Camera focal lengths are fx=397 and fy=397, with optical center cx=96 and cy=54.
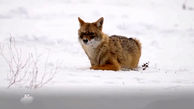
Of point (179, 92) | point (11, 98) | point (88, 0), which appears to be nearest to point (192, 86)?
point (179, 92)

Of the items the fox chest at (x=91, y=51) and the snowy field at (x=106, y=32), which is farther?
the fox chest at (x=91, y=51)

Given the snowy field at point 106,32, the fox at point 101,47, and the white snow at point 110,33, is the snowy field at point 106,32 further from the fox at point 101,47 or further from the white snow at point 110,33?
the fox at point 101,47

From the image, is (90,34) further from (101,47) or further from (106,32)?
(106,32)

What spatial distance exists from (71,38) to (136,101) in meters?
9.80

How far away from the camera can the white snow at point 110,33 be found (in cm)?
774

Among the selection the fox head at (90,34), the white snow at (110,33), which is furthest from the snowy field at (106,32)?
the fox head at (90,34)

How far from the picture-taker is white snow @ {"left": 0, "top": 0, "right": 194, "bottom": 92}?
7742 mm

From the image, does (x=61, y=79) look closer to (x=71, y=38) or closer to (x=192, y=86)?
(x=192, y=86)

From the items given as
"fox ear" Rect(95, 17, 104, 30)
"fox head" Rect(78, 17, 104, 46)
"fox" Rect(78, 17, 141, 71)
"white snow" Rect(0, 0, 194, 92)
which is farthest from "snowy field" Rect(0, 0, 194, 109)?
"fox ear" Rect(95, 17, 104, 30)

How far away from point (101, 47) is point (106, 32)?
6.83 m

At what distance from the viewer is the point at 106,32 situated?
1647cm

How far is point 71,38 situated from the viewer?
15.4 metres

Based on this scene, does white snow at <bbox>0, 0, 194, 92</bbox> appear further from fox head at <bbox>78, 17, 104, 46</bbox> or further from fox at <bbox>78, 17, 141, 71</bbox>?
fox head at <bbox>78, 17, 104, 46</bbox>

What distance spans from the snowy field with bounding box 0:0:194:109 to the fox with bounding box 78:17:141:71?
1.55 feet
